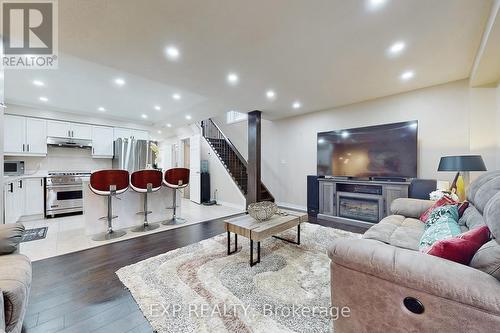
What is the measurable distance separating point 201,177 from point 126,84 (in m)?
3.33

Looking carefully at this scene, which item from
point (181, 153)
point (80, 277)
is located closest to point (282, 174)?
point (181, 153)

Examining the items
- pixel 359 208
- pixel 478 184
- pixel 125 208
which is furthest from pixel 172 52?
pixel 359 208

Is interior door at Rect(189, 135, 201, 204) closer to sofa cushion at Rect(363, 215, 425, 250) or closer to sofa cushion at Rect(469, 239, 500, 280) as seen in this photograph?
sofa cushion at Rect(363, 215, 425, 250)

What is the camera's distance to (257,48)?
2443 mm

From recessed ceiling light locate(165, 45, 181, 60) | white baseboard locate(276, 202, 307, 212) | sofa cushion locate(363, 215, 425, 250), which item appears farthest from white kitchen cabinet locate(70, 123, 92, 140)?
sofa cushion locate(363, 215, 425, 250)

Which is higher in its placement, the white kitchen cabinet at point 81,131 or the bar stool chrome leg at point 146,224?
the white kitchen cabinet at point 81,131

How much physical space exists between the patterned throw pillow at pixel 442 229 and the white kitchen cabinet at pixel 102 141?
22.1 ft

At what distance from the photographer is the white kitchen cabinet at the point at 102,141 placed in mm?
5512

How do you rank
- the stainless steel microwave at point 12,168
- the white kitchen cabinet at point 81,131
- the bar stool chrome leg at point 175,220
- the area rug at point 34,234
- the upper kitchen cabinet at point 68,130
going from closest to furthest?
the area rug at point 34,234
the bar stool chrome leg at point 175,220
the stainless steel microwave at point 12,168
the upper kitchen cabinet at point 68,130
the white kitchen cabinet at point 81,131

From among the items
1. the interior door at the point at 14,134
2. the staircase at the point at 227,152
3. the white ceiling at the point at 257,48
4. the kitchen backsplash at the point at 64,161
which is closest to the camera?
the white ceiling at the point at 257,48

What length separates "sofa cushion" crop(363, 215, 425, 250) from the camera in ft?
5.86

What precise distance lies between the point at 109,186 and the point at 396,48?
432 centimetres

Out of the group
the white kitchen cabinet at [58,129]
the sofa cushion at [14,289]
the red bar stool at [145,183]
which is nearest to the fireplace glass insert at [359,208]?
the red bar stool at [145,183]

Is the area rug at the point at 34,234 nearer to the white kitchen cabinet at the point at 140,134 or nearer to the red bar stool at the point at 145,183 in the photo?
the red bar stool at the point at 145,183
